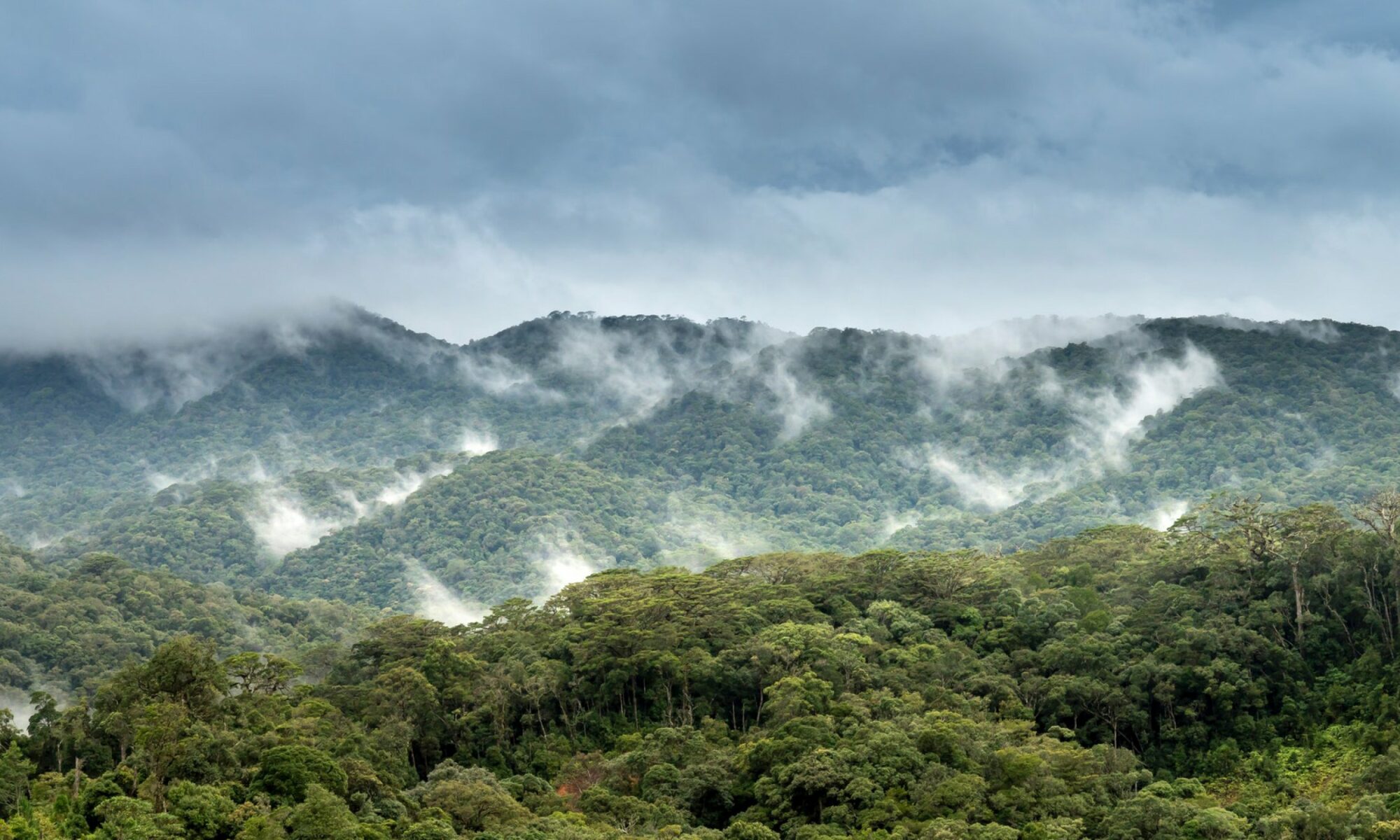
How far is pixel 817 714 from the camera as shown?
5612cm

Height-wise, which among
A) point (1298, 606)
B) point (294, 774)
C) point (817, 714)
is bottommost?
point (817, 714)

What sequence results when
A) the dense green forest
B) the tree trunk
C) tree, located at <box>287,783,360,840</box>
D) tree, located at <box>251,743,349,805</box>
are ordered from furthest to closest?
the tree trunk, the dense green forest, tree, located at <box>251,743,349,805</box>, tree, located at <box>287,783,360,840</box>

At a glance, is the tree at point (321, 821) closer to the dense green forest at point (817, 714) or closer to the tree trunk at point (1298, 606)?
the dense green forest at point (817, 714)

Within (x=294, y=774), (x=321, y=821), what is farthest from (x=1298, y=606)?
(x=294, y=774)

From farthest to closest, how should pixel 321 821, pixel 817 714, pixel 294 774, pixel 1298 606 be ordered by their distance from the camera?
pixel 1298 606 < pixel 817 714 < pixel 294 774 < pixel 321 821

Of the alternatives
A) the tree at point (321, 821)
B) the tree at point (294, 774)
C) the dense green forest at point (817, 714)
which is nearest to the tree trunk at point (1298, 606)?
the dense green forest at point (817, 714)

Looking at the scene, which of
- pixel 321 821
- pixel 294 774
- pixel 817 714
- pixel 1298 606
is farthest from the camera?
pixel 1298 606

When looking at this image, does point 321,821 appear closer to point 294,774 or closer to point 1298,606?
point 294,774

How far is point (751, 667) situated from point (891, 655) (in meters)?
7.25

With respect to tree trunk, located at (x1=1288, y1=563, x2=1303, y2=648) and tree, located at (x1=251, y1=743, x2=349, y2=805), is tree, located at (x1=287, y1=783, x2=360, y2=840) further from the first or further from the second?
tree trunk, located at (x1=1288, y1=563, x2=1303, y2=648)

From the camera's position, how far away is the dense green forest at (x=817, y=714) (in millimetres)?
45594

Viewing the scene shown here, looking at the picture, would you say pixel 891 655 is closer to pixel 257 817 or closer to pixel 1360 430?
pixel 257 817

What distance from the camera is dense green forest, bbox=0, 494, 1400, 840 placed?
45.6 m

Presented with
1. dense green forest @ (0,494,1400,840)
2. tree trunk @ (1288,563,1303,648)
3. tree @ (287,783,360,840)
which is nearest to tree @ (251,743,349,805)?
dense green forest @ (0,494,1400,840)
